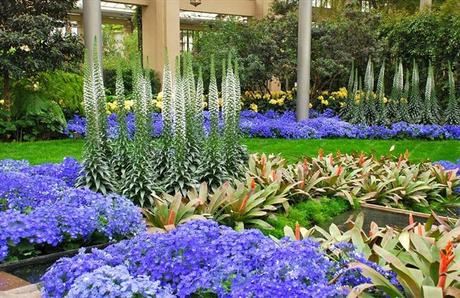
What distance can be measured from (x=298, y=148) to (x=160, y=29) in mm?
8369

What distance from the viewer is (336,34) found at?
13648 mm

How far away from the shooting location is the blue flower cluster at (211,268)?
8.09 ft

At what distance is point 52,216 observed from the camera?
3715 mm

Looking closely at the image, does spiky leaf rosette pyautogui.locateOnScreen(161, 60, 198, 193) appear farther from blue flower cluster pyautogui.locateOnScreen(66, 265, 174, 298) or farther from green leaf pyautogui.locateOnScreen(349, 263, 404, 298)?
green leaf pyautogui.locateOnScreen(349, 263, 404, 298)

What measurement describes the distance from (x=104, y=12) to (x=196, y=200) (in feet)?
55.4

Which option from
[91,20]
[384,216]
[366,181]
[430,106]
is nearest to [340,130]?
[430,106]

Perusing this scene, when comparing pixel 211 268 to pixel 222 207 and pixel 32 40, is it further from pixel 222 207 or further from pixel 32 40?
pixel 32 40

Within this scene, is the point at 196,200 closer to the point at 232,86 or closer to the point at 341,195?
the point at 232,86

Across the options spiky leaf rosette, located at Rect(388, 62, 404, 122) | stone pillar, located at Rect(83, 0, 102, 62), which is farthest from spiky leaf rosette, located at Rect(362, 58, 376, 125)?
stone pillar, located at Rect(83, 0, 102, 62)

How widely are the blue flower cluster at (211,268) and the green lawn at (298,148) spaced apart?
4693mm

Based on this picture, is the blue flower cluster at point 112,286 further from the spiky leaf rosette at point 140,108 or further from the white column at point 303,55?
the white column at point 303,55

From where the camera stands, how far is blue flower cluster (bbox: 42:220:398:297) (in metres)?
2.47

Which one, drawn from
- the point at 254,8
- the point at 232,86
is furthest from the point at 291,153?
the point at 254,8

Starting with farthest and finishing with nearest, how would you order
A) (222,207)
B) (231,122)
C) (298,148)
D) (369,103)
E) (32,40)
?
(369,103), (298,148), (32,40), (231,122), (222,207)
